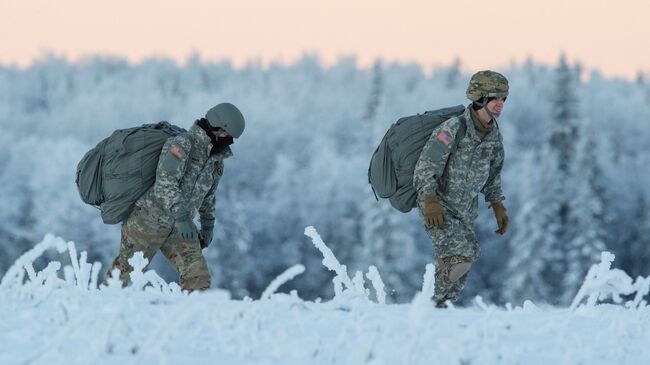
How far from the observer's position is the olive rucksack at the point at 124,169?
25.0ft

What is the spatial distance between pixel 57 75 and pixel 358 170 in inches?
4286

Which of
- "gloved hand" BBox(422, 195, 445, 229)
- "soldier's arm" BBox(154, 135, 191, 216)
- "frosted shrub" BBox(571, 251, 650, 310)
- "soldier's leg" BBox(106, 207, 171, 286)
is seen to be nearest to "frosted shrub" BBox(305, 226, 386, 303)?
"frosted shrub" BBox(571, 251, 650, 310)

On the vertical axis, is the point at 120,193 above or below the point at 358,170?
above

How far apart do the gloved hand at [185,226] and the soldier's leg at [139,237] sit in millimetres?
169

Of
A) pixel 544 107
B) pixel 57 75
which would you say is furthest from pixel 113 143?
pixel 57 75

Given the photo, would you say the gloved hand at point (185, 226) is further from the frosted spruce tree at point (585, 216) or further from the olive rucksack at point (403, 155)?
the frosted spruce tree at point (585, 216)

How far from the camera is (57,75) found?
622 feet

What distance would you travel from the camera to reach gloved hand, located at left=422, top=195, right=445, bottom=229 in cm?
716

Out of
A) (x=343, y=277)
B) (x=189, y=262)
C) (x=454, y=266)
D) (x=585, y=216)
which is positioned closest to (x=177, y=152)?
(x=189, y=262)

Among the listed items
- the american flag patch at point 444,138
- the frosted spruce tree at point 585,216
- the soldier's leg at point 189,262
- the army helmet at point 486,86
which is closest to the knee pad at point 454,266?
the american flag patch at point 444,138

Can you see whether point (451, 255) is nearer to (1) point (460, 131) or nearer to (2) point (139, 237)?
(1) point (460, 131)

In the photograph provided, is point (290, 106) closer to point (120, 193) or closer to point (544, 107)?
point (544, 107)

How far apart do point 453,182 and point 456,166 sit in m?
0.11

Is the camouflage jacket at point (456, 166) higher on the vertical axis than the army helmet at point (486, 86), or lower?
lower
